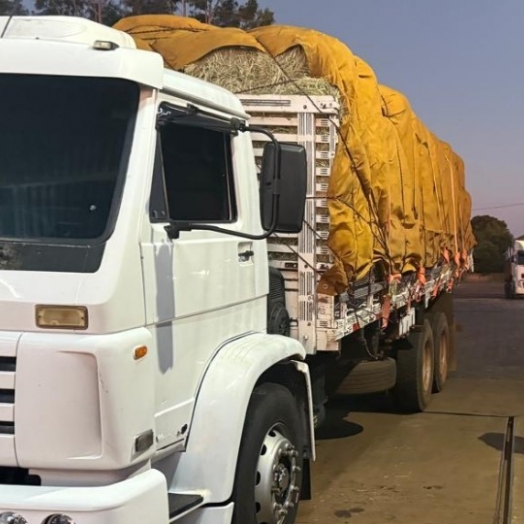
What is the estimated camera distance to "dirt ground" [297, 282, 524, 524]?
18.5 ft

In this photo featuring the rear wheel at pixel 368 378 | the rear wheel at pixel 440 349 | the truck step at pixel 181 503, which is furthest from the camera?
the rear wheel at pixel 440 349

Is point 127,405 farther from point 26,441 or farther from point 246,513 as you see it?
point 246,513

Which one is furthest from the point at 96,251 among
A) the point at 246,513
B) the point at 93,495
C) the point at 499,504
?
the point at 499,504

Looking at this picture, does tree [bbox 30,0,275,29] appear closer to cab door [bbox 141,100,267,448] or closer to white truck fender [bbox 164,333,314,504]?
cab door [bbox 141,100,267,448]

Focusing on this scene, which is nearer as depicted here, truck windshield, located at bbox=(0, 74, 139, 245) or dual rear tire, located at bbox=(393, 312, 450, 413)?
truck windshield, located at bbox=(0, 74, 139, 245)

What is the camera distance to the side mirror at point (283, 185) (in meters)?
3.77

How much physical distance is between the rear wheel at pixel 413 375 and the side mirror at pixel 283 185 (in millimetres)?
4847

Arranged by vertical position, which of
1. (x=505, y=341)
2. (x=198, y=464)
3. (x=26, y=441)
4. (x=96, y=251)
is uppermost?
(x=96, y=251)

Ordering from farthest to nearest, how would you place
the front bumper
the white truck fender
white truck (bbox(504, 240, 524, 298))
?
1. white truck (bbox(504, 240, 524, 298))
2. the white truck fender
3. the front bumper

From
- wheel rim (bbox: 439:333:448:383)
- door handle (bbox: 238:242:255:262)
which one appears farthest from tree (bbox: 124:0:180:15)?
wheel rim (bbox: 439:333:448:383)

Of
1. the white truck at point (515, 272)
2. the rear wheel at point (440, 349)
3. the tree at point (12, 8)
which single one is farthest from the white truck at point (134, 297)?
the white truck at point (515, 272)

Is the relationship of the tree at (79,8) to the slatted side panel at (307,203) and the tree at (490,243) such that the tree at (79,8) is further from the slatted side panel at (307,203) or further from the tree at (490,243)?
the tree at (490,243)

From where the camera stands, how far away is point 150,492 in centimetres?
307

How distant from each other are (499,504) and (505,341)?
1020cm
